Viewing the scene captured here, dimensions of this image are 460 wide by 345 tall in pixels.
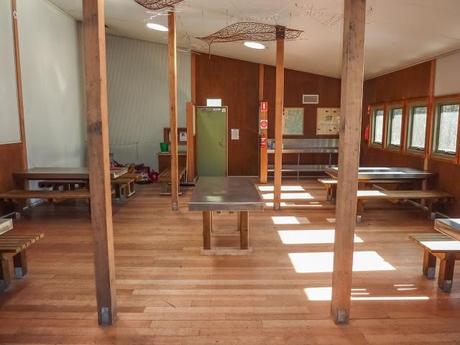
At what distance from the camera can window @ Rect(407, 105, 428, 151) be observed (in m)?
6.05

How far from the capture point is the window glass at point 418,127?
605 centimetres

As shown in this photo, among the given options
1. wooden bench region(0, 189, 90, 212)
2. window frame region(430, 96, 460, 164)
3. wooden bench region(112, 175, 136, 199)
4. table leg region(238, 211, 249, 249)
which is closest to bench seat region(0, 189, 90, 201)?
wooden bench region(0, 189, 90, 212)

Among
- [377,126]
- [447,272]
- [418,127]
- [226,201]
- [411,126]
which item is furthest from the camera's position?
[377,126]

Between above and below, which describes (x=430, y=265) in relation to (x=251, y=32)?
below

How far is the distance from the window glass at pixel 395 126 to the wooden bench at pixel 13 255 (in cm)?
635

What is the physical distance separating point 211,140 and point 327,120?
3011 mm

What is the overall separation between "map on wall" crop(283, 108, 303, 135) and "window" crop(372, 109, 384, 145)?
180cm

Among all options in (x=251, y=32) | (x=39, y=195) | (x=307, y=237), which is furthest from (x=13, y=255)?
(x=251, y=32)

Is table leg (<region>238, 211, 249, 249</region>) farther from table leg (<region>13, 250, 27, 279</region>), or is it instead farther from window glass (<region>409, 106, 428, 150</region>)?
window glass (<region>409, 106, 428, 150</region>)

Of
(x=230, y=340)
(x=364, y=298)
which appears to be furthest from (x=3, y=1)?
(x=364, y=298)

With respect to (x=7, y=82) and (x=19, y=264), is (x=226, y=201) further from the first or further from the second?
(x=7, y=82)

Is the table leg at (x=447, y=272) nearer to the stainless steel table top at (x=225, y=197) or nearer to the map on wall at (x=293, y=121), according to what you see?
the stainless steel table top at (x=225, y=197)

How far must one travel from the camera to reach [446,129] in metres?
5.44

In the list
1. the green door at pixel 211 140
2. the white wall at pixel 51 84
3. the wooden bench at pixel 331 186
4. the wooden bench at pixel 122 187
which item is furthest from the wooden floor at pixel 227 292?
the green door at pixel 211 140
